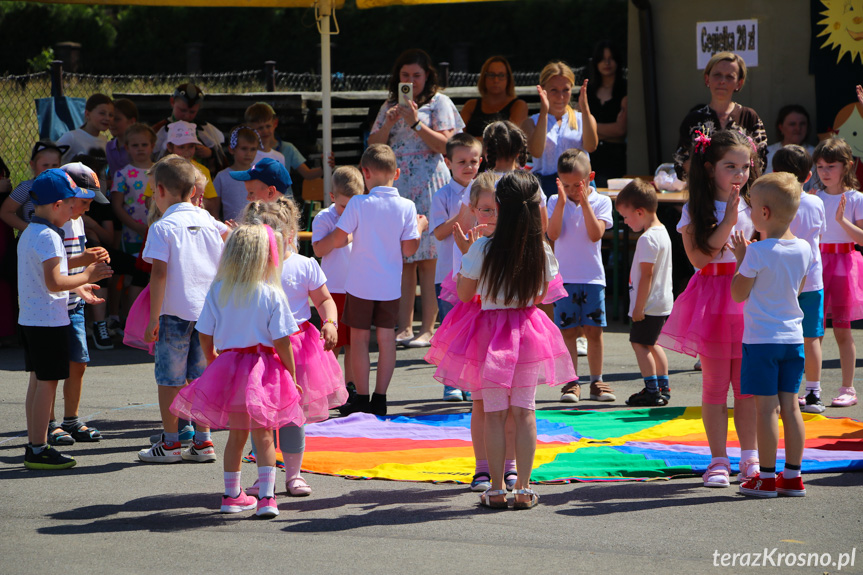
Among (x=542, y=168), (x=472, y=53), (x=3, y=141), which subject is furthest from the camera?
(x=472, y=53)

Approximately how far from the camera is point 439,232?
6.96 m

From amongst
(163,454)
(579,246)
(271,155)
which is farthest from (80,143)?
(579,246)

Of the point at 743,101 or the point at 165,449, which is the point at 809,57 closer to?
the point at 743,101

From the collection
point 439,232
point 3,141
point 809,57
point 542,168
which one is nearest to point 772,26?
point 809,57

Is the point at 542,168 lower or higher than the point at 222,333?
higher

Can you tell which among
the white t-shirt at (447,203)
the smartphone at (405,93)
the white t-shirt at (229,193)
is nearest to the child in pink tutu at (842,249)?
the white t-shirt at (447,203)

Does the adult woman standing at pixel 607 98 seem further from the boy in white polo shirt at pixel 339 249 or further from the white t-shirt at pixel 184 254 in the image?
the white t-shirt at pixel 184 254

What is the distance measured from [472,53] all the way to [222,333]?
2257cm

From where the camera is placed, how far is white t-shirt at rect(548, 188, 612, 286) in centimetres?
731

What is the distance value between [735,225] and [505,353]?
1.48m

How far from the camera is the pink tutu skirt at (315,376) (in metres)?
5.16

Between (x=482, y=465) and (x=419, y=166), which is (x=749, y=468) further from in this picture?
(x=419, y=166)

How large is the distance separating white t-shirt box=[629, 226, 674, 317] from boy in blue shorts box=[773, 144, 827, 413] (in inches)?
33.6

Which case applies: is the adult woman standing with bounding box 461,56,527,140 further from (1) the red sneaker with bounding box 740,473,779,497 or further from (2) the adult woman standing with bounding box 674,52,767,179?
(1) the red sneaker with bounding box 740,473,779,497
